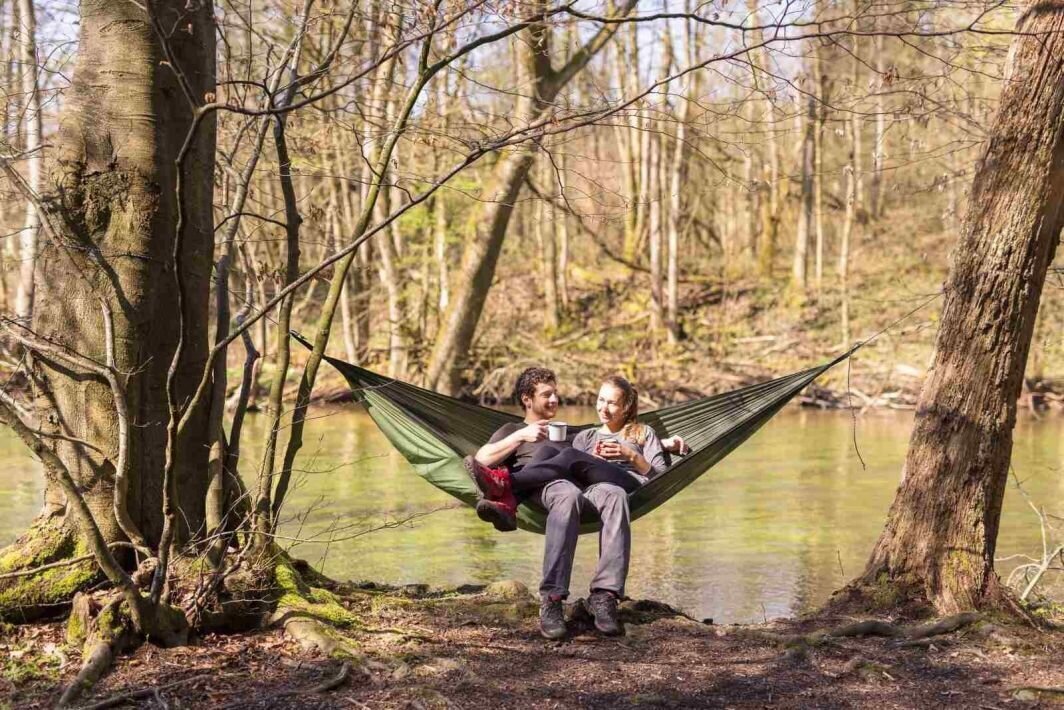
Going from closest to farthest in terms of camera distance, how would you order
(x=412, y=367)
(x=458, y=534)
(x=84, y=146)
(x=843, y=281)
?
(x=84, y=146) < (x=458, y=534) < (x=412, y=367) < (x=843, y=281)

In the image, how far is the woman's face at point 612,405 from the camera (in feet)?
11.5

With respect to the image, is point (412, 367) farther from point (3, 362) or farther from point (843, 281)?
point (3, 362)

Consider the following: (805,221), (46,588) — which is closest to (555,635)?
(46,588)

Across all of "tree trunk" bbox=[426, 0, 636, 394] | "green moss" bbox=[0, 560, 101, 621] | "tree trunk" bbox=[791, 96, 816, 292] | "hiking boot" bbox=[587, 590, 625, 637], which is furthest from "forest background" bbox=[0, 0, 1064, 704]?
"tree trunk" bbox=[791, 96, 816, 292]

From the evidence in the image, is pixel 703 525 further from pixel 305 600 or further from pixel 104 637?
pixel 104 637

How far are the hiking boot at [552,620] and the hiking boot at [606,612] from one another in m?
0.10

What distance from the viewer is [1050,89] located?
3332mm

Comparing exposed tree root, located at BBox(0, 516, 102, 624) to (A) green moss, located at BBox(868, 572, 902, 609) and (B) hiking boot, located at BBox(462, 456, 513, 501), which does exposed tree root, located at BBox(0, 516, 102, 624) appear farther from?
(A) green moss, located at BBox(868, 572, 902, 609)

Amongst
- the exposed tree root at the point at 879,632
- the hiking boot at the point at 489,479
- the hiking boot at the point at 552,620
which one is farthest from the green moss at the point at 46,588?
the exposed tree root at the point at 879,632

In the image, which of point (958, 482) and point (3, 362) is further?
point (958, 482)

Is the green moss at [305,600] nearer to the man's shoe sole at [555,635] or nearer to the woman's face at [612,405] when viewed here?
the man's shoe sole at [555,635]

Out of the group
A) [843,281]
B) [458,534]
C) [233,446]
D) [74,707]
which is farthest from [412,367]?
[74,707]

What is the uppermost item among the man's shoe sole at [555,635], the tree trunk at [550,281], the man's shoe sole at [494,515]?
the tree trunk at [550,281]

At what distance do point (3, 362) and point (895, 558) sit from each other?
8.80 ft
